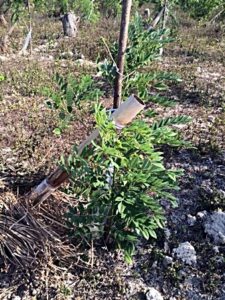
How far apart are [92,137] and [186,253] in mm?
1209

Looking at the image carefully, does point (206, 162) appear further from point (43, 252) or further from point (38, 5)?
point (38, 5)

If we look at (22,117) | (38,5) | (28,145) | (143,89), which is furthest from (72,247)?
(38,5)

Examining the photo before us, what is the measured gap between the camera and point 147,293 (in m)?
2.74

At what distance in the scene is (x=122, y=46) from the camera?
2.43 meters

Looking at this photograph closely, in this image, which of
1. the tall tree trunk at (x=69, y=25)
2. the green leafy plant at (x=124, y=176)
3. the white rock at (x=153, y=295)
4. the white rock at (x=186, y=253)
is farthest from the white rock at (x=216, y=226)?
the tall tree trunk at (x=69, y=25)

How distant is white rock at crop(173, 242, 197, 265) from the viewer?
2986mm

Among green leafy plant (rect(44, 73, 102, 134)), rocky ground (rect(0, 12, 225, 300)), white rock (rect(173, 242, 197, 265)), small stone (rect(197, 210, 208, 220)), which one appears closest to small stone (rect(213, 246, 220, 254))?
rocky ground (rect(0, 12, 225, 300))

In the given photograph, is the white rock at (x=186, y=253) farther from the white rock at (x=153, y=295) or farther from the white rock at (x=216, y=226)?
the white rock at (x=153, y=295)

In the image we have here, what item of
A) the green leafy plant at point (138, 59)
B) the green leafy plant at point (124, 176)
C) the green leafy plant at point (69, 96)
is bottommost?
the green leafy plant at point (124, 176)

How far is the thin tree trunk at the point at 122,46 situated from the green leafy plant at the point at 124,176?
301 millimetres

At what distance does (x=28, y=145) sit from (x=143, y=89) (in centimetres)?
208

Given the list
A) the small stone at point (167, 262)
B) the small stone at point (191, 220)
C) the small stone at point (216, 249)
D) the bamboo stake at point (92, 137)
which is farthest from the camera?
the small stone at point (191, 220)

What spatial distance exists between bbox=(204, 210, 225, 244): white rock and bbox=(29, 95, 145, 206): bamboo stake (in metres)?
1.25

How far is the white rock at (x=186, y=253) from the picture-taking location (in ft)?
9.80
